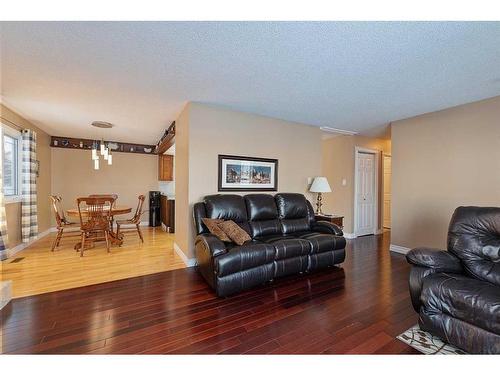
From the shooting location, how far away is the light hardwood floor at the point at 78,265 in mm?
2631

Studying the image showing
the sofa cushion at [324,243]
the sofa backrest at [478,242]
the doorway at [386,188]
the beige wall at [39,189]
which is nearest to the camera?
the sofa backrest at [478,242]

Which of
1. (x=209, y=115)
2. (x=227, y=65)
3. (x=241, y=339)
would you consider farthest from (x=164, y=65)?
(x=241, y=339)

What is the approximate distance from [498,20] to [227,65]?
2.13 m

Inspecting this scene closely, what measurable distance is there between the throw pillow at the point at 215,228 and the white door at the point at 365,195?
3773 millimetres

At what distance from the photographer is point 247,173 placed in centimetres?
377

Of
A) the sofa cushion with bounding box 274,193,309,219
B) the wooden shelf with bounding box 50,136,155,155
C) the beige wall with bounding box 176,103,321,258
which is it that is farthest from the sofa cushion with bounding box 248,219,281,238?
the wooden shelf with bounding box 50,136,155,155

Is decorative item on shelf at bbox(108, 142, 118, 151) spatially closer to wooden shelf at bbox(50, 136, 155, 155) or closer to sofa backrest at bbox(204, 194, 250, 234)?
wooden shelf at bbox(50, 136, 155, 155)

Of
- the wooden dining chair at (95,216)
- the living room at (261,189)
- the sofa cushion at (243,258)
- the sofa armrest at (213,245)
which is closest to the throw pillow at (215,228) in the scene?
the living room at (261,189)

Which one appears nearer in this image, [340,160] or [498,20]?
[498,20]

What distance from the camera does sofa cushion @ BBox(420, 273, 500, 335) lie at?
54.6 inches

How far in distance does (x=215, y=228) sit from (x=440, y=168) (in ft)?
12.1

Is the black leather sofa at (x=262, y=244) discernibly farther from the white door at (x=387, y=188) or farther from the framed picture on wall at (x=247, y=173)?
the white door at (x=387, y=188)

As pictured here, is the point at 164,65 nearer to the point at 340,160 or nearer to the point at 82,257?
the point at 82,257
